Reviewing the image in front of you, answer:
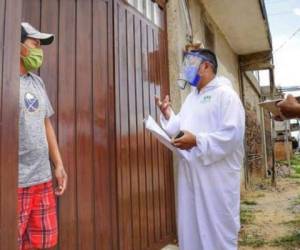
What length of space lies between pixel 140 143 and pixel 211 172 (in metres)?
0.92

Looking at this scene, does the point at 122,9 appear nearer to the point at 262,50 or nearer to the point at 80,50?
the point at 80,50

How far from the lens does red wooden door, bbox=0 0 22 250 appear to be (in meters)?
1.07

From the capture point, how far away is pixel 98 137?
2.63 metres

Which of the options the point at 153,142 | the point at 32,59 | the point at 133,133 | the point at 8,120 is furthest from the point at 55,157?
the point at 153,142

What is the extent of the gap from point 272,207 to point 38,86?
233 inches

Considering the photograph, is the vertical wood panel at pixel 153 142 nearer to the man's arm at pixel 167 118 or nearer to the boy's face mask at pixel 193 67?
the man's arm at pixel 167 118

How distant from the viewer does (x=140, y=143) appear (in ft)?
10.6

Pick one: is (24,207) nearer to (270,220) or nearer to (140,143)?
(140,143)

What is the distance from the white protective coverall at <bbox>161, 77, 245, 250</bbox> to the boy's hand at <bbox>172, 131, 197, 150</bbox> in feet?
0.18

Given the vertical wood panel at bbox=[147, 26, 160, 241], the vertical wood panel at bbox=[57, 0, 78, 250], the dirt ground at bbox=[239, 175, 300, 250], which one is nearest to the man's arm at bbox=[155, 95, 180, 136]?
the vertical wood panel at bbox=[147, 26, 160, 241]

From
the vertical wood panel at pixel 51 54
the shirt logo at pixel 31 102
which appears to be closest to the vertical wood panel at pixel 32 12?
the vertical wood panel at pixel 51 54

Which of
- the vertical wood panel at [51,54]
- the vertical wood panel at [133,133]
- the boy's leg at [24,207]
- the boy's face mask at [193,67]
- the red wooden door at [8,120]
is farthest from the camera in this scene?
the vertical wood panel at [133,133]

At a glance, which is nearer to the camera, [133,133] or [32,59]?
[32,59]

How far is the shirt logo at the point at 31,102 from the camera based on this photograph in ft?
5.54
